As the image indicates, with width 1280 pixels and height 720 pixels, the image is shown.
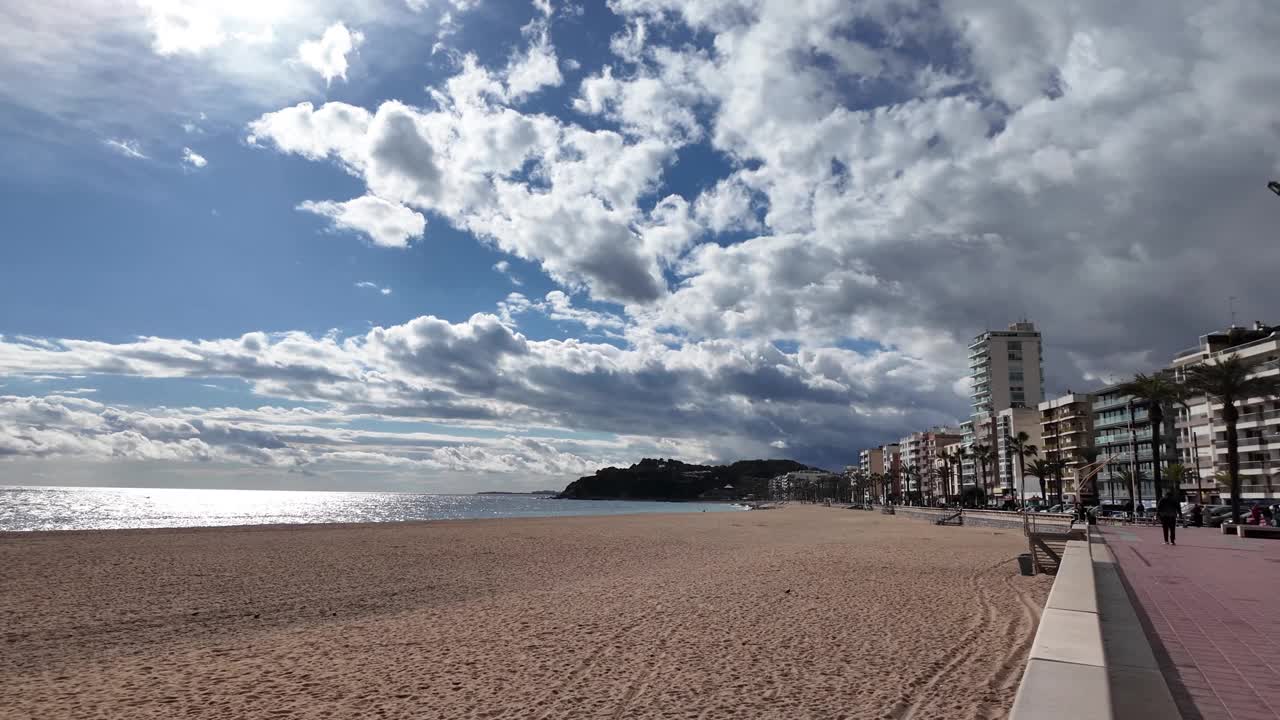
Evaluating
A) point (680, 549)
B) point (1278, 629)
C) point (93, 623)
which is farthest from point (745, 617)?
point (680, 549)

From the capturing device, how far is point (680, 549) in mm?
26781

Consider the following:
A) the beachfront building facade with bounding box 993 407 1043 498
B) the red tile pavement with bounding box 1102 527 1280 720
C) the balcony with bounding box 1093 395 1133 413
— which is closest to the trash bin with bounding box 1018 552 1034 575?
the red tile pavement with bounding box 1102 527 1280 720

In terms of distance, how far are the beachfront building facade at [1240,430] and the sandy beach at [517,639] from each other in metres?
62.6

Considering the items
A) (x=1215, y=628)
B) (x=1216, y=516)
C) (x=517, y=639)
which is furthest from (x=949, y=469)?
(x=517, y=639)

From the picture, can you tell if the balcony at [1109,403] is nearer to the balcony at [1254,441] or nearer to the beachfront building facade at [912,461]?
the balcony at [1254,441]

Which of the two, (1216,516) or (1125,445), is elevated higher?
(1125,445)

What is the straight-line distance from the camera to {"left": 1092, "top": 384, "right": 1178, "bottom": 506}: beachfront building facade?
3223 inches

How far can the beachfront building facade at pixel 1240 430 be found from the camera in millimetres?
64438

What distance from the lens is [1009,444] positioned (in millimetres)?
107312

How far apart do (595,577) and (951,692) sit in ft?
36.7

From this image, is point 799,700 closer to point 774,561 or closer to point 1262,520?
point 774,561

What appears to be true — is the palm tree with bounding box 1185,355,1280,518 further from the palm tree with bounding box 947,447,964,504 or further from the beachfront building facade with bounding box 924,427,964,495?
the beachfront building facade with bounding box 924,427,964,495

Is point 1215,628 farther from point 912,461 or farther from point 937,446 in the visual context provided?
point 912,461

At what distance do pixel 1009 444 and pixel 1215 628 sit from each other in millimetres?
109132
